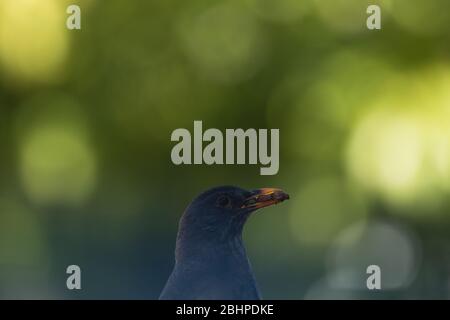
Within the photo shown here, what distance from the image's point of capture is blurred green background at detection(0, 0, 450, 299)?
3752mm

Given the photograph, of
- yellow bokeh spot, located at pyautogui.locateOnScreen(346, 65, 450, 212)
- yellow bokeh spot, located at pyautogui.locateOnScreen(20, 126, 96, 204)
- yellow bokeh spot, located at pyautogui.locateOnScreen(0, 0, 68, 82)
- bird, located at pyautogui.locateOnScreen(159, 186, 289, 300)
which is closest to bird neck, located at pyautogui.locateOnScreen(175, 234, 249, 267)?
bird, located at pyautogui.locateOnScreen(159, 186, 289, 300)

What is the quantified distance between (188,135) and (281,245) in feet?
2.23

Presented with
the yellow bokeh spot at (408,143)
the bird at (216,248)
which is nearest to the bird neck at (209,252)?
the bird at (216,248)

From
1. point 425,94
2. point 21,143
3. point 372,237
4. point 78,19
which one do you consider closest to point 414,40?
point 425,94

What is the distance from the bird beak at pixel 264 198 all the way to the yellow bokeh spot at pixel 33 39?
1.11 m

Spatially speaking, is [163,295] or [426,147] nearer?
[163,295]

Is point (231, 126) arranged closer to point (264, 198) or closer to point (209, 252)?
point (264, 198)

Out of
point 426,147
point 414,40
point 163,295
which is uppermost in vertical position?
point 414,40

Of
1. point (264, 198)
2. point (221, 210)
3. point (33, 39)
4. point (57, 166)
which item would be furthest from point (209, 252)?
A: point (33, 39)

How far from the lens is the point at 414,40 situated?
382 cm

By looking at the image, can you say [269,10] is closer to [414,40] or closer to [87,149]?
[414,40]

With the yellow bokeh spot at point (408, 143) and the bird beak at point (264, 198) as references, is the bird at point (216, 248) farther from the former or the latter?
the yellow bokeh spot at point (408, 143)

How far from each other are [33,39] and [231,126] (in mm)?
1039

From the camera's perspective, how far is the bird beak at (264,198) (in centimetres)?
353
